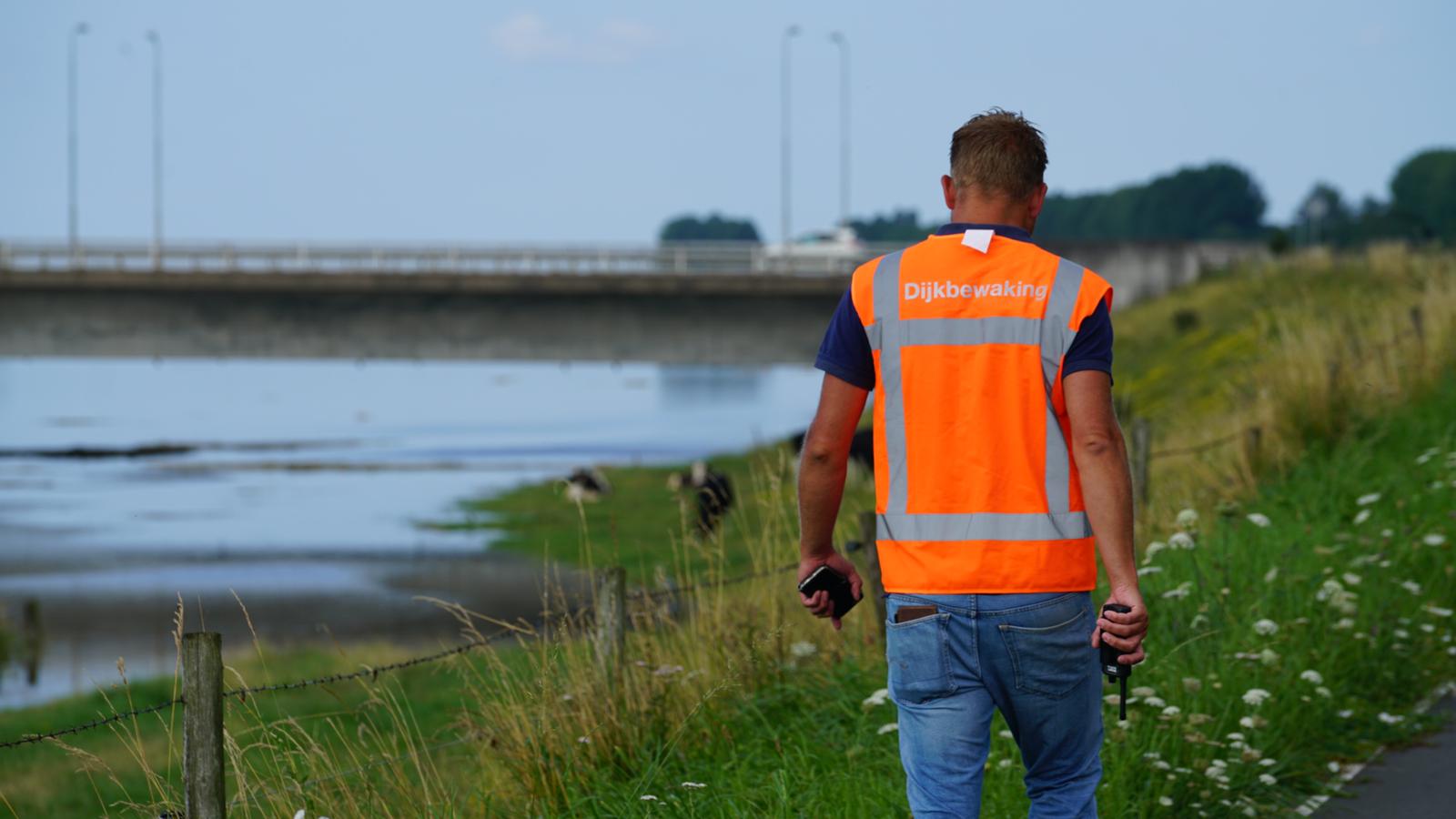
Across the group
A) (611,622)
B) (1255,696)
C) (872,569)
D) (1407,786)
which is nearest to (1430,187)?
(872,569)

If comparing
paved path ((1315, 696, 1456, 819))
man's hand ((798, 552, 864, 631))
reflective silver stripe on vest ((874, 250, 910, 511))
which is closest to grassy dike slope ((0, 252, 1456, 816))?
paved path ((1315, 696, 1456, 819))

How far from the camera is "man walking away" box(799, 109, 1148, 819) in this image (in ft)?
11.0

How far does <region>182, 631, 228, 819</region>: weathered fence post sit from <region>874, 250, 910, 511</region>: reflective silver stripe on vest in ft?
6.32

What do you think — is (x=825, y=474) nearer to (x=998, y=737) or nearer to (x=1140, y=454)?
(x=998, y=737)

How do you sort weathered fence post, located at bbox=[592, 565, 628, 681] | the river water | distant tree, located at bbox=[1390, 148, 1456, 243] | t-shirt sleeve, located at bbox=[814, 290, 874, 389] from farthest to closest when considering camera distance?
distant tree, located at bbox=[1390, 148, 1456, 243]
the river water
weathered fence post, located at bbox=[592, 565, 628, 681]
t-shirt sleeve, located at bbox=[814, 290, 874, 389]

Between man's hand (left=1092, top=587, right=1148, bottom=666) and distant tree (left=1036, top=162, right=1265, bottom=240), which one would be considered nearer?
man's hand (left=1092, top=587, right=1148, bottom=666)

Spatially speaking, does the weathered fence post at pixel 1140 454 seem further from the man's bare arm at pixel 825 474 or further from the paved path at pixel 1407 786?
the man's bare arm at pixel 825 474

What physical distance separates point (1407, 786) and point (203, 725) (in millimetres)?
4491

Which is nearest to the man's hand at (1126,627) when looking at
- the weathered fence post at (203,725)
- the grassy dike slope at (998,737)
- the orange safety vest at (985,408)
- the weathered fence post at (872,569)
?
the orange safety vest at (985,408)

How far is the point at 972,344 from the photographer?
11.1 ft

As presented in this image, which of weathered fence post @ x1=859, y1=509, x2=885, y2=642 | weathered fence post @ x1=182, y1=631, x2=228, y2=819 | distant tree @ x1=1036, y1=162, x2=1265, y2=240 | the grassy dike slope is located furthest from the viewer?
distant tree @ x1=1036, y1=162, x2=1265, y2=240

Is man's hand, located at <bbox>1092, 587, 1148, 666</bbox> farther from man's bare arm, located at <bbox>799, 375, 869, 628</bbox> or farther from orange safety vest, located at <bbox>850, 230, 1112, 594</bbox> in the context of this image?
man's bare arm, located at <bbox>799, 375, 869, 628</bbox>

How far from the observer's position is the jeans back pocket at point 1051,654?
3.38 m

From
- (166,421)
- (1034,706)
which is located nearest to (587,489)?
(1034,706)
